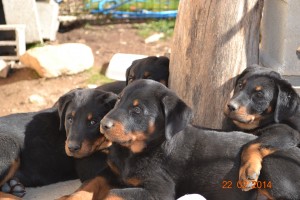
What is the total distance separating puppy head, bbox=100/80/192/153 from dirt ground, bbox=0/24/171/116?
Result: 3.42m

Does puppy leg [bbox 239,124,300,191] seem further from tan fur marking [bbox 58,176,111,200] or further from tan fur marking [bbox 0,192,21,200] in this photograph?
tan fur marking [bbox 0,192,21,200]

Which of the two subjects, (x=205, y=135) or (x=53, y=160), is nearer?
(x=205, y=135)

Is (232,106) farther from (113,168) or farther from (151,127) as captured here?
(113,168)

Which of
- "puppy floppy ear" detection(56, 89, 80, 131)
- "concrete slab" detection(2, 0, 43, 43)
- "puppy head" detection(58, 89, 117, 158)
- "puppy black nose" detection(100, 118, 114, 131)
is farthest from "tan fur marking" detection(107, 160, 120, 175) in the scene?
"concrete slab" detection(2, 0, 43, 43)

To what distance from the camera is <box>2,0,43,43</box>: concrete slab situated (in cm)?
866

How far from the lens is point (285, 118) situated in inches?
180

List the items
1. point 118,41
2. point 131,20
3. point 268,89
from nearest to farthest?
point 268,89 → point 118,41 → point 131,20

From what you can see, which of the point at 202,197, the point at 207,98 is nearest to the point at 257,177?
the point at 202,197

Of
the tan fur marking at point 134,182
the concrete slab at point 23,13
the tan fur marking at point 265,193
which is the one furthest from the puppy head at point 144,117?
the concrete slab at point 23,13

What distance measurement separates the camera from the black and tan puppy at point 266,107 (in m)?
4.40

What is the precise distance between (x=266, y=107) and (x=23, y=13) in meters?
5.23

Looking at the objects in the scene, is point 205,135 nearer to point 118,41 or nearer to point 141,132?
point 141,132

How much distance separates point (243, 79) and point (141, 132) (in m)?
1.12

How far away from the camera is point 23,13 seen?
8.70 m
